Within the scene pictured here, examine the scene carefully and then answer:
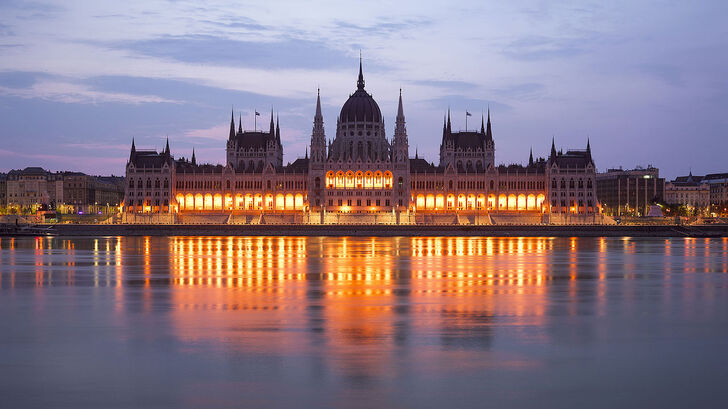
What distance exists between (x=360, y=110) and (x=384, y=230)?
43139 mm

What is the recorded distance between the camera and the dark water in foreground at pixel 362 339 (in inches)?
627

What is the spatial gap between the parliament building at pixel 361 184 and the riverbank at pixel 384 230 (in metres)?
22.3

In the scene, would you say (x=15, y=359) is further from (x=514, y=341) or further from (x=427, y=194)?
(x=427, y=194)

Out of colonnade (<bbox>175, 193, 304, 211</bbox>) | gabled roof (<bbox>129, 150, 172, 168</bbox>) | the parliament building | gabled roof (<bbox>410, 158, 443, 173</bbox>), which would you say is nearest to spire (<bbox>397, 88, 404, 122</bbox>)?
the parliament building

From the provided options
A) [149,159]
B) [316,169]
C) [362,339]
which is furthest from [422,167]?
[362,339]

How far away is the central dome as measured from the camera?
479 ft

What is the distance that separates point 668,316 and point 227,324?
47.1 ft

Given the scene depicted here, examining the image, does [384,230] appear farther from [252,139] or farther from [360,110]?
[252,139]

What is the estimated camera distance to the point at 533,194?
140750 mm

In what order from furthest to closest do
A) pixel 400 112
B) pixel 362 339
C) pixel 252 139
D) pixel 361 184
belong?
pixel 252 139, pixel 400 112, pixel 361 184, pixel 362 339

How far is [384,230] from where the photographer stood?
108750mm

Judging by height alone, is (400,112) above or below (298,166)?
above

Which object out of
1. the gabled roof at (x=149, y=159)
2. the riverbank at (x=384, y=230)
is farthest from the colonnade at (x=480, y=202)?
the gabled roof at (x=149, y=159)

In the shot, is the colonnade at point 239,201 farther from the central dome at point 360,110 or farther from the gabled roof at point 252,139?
the central dome at point 360,110
